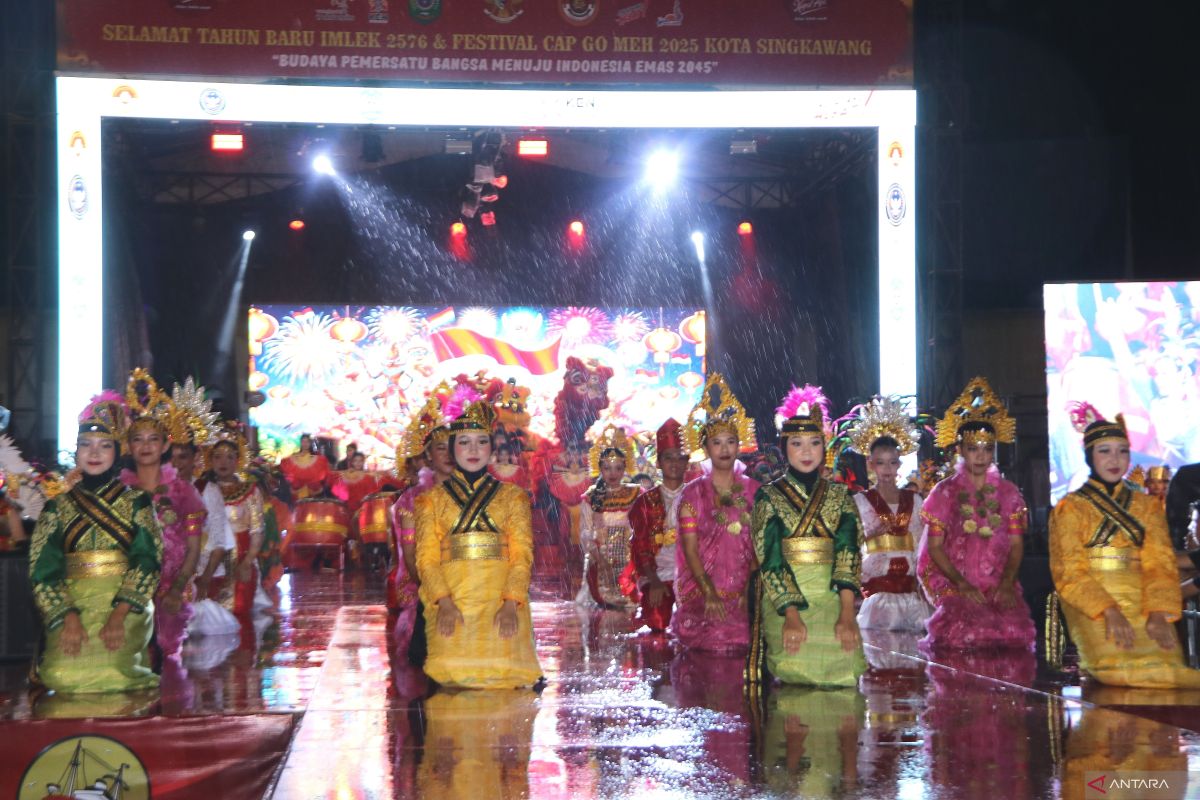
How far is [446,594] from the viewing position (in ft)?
18.0

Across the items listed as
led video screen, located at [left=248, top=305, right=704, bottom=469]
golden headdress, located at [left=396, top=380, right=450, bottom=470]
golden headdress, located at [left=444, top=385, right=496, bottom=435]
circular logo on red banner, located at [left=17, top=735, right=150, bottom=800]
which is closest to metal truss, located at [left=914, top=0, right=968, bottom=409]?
led video screen, located at [left=248, top=305, right=704, bottom=469]

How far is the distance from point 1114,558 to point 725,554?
1988mm

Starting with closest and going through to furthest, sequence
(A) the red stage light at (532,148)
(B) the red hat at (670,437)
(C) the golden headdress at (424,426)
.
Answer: (C) the golden headdress at (424,426) < (B) the red hat at (670,437) < (A) the red stage light at (532,148)

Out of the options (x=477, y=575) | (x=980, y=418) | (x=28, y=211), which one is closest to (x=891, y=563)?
(x=980, y=418)

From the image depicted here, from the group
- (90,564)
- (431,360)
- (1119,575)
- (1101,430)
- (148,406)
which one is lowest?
(1119,575)

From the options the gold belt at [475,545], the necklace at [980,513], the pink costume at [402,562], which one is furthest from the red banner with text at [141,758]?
the necklace at [980,513]

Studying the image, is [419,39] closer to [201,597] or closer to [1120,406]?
[201,597]

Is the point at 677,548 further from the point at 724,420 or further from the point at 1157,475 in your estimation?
the point at 1157,475

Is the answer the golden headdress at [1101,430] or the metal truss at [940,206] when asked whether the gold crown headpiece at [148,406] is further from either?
the metal truss at [940,206]

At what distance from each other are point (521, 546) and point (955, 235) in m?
7.79

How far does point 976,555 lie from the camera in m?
7.15

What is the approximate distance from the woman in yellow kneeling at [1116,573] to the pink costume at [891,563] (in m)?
2.11

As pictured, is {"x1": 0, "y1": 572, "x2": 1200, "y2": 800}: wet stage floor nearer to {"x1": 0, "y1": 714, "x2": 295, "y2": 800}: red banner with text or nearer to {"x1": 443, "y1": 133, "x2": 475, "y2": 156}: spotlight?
{"x1": 0, "y1": 714, "x2": 295, "y2": 800}: red banner with text

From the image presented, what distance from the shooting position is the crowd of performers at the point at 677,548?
552 centimetres
